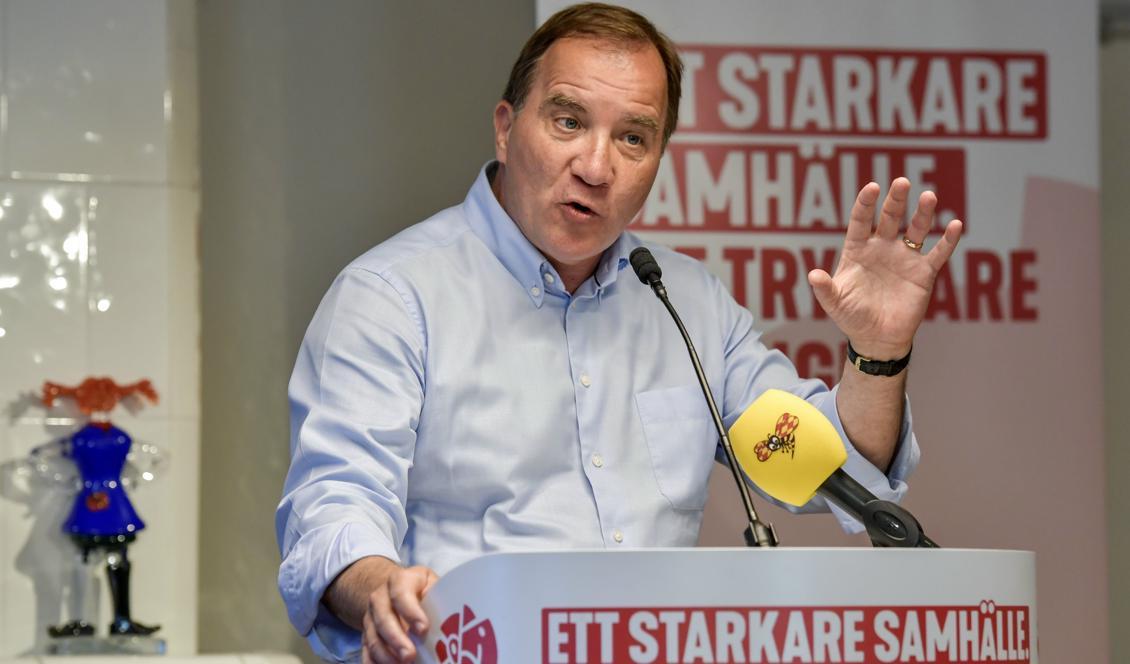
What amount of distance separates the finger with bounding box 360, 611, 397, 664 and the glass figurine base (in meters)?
1.94

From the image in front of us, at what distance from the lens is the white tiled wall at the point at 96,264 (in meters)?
3.35

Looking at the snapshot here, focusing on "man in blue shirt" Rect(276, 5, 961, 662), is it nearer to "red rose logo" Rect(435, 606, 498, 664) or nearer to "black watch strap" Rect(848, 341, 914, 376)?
"black watch strap" Rect(848, 341, 914, 376)

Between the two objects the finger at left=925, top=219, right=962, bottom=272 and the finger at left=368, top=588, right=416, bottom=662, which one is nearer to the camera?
the finger at left=368, top=588, right=416, bottom=662

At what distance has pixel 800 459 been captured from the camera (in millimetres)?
1584

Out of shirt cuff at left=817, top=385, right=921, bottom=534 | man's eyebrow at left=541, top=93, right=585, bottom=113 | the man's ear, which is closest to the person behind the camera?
shirt cuff at left=817, top=385, right=921, bottom=534

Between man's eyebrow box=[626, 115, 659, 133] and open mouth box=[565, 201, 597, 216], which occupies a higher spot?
Result: man's eyebrow box=[626, 115, 659, 133]

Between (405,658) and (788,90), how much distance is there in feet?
7.95

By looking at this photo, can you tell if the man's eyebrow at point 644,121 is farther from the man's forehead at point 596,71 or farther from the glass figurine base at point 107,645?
the glass figurine base at point 107,645

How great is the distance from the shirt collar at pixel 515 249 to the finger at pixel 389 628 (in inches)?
31.7

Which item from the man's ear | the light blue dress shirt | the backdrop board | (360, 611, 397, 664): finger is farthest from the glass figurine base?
(360, 611, 397, 664): finger

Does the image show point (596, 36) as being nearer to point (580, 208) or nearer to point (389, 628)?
point (580, 208)

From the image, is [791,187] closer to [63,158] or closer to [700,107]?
[700,107]

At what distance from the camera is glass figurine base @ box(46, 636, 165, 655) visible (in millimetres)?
3201

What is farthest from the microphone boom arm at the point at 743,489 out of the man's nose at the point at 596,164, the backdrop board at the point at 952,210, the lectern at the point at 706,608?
the backdrop board at the point at 952,210
